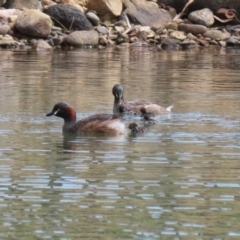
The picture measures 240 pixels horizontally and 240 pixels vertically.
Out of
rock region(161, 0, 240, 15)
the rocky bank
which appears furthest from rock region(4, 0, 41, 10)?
rock region(161, 0, 240, 15)

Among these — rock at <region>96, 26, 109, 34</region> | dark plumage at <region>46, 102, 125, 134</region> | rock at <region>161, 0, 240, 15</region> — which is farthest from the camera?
rock at <region>161, 0, 240, 15</region>

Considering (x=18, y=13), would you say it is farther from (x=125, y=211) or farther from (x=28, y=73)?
(x=125, y=211)

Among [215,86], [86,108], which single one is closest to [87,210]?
[86,108]

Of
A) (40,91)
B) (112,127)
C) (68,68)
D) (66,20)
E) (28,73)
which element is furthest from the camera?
(66,20)

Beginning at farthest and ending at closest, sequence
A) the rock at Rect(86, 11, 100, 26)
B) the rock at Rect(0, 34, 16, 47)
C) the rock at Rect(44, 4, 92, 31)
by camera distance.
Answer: the rock at Rect(86, 11, 100, 26), the rock at Rect(44, 4, 92, 31), the rock at Rect(0, 34, 16, 47)

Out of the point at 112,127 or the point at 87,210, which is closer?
the point at 87,210

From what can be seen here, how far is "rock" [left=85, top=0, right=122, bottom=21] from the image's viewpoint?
3631 cm

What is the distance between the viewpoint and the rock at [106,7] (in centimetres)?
3631

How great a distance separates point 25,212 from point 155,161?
9.54ft

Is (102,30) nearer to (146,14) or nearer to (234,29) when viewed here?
(146,14)

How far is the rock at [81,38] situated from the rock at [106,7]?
2794 mm

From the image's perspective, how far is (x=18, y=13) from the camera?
3472cm

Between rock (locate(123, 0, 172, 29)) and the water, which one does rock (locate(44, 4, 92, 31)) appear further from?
the water

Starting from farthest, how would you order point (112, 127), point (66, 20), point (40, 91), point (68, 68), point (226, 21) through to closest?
point (226, 21) < point (66, 20) < point (68, 68) < point (40, 91) < point (112, 127)
